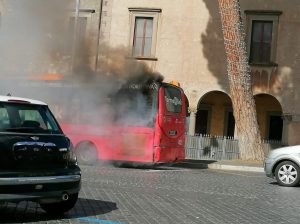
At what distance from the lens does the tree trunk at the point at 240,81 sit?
21281 mm

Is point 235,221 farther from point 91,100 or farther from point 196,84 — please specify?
point 196,84

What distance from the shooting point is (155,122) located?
17000mm

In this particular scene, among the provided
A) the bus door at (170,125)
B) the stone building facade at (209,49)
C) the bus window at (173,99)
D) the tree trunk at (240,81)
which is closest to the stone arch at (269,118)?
the stone building facade at (209,49)

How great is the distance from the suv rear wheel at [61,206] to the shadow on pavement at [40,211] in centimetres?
8

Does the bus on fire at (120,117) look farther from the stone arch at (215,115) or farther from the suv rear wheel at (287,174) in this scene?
the stone arch at (215,115)

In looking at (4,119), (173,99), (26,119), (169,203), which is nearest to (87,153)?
(173,99)

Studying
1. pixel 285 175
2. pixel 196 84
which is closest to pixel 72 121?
pixel 285 175

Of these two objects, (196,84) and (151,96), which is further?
(196,84)

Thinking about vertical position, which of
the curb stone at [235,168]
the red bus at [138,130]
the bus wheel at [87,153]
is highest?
the red bus at [138,130]

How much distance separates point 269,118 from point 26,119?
74.4 ft

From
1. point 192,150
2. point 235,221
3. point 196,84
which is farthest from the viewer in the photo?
point 196,84

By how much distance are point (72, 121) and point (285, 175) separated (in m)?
7.24

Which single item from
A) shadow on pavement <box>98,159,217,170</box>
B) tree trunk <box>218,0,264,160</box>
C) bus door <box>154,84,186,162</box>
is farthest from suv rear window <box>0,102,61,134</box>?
tree trunk <box>218,0,264,160</box>

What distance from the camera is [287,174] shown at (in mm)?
14180
